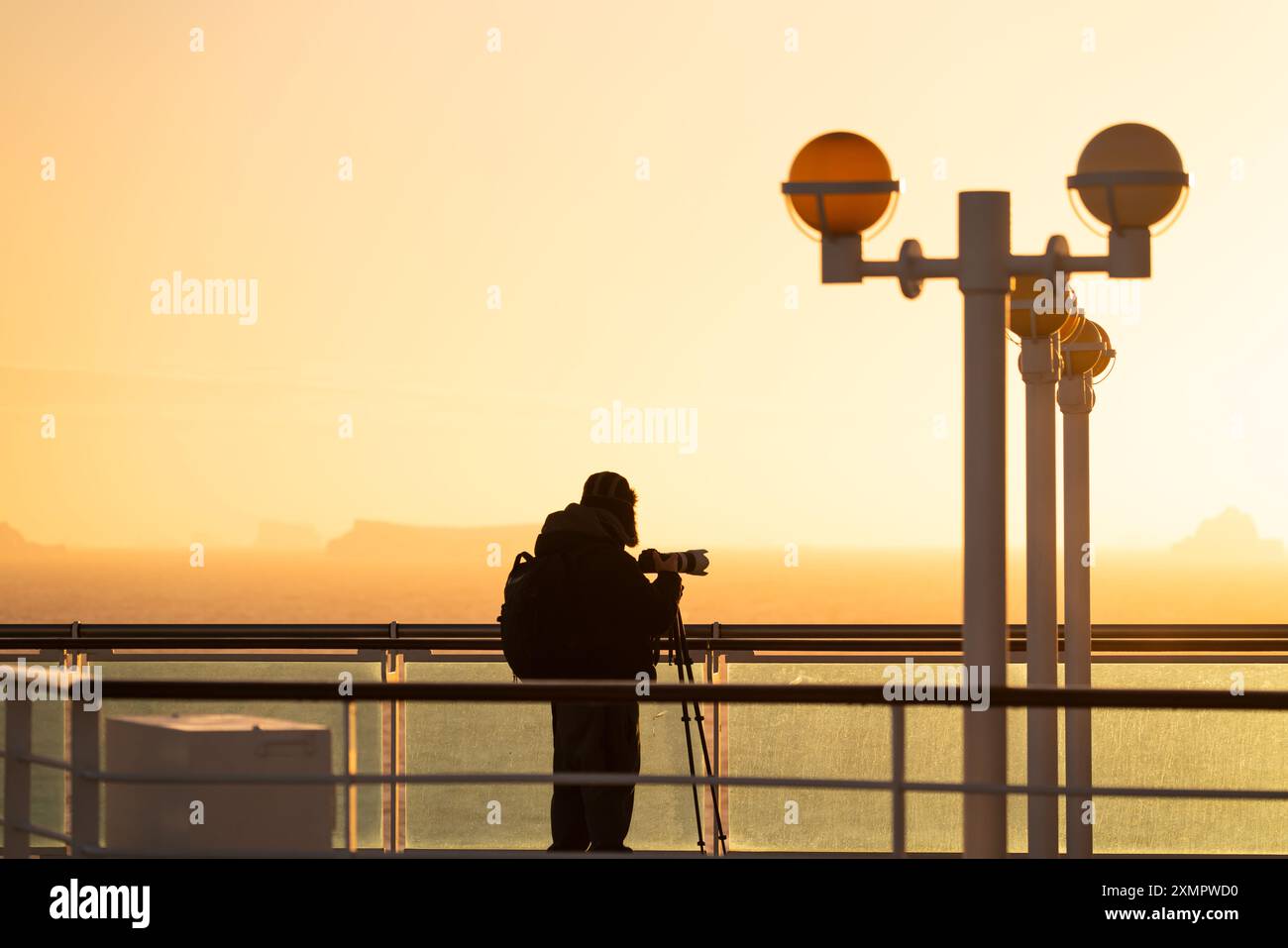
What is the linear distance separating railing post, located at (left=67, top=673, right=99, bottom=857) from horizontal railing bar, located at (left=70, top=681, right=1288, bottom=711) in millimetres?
180

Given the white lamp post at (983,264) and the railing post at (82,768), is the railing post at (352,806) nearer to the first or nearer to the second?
the railing post at (82,768)

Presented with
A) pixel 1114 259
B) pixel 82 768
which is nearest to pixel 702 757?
pixel 1114 259

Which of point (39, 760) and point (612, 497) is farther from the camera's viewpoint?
point (612, 497)

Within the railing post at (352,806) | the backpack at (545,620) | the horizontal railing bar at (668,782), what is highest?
the backpack at (545,620)

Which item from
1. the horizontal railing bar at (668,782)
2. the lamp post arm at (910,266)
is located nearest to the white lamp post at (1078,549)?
the lamp post arm at (910,266)

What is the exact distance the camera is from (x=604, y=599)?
690cm

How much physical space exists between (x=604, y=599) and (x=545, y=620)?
0.21m

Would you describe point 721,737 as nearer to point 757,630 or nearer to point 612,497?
point 757,630

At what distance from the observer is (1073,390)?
347 inches

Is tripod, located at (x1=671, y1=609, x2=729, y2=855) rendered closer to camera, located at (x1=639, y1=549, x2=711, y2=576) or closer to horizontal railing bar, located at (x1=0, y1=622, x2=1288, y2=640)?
camera, located at (x1=639, y1=549, x2=711, y2=576)

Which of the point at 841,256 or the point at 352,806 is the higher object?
the point at 841,256

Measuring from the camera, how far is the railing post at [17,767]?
6027mm

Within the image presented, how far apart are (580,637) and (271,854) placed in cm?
142
